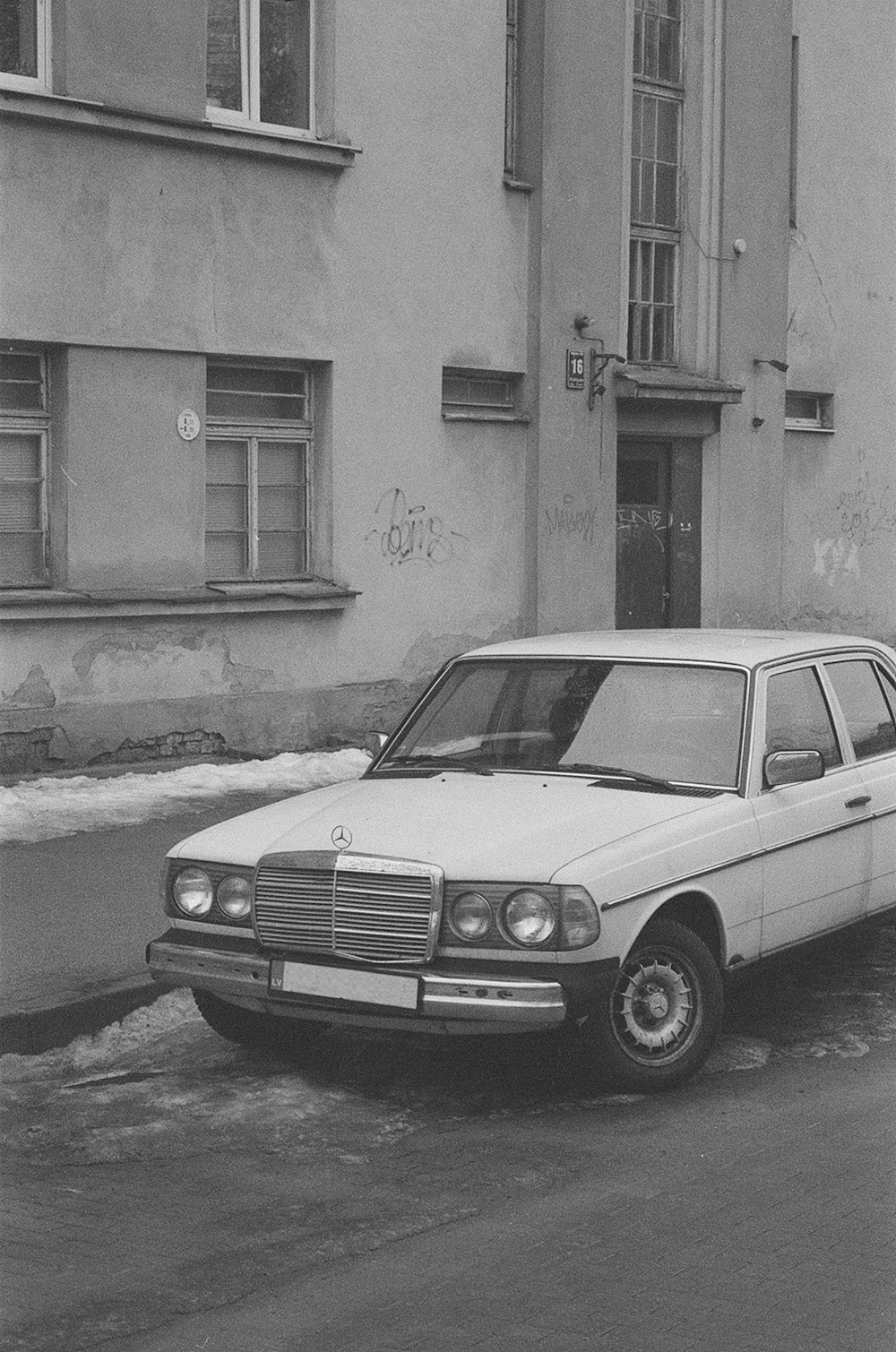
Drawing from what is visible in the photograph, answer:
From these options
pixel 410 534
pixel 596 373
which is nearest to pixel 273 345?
pixel 410 534

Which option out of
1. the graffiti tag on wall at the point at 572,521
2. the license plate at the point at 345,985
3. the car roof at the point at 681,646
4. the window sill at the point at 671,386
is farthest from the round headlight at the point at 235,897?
the window sill at the point at 671,386

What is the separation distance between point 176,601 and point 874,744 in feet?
23.1

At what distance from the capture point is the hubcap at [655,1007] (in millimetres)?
6215

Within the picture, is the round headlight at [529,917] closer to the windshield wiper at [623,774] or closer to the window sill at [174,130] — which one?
the windshield wiper at [623,774]

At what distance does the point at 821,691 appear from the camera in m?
7.66

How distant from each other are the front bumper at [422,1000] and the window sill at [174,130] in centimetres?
820

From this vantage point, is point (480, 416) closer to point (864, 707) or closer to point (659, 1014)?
point (864, 707)

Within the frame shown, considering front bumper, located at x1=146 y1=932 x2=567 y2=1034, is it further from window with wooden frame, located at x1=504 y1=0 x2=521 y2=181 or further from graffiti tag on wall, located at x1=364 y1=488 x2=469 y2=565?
window with wooden frame, located at x1=504 y1=0 x2=521 y2=181

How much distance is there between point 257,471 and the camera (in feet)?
48.6

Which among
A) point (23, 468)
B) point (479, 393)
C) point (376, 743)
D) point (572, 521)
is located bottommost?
point (376, 743)

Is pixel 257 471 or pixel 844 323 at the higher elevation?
pixel 844 323

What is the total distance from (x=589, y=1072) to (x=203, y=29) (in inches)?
395

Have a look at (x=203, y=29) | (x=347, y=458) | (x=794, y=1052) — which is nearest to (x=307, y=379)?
(x=347, y=458)

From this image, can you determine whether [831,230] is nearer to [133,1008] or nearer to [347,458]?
[347,458]
